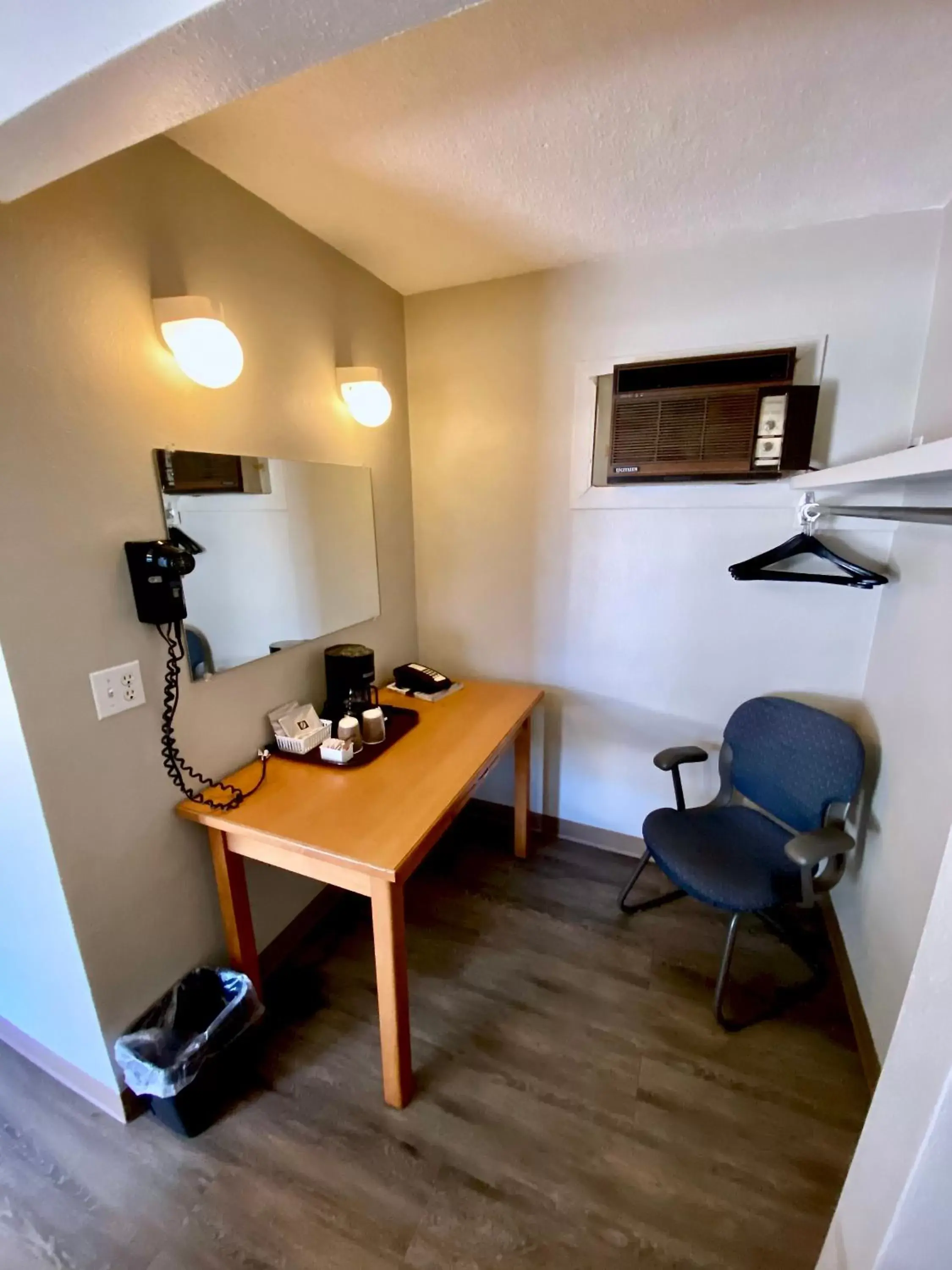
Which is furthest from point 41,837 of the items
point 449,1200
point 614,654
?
point 614,654

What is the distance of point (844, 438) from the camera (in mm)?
1677

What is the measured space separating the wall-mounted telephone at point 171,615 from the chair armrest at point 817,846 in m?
1.52

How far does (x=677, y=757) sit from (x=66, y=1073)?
2.07 meters

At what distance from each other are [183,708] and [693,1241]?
1.72 metres

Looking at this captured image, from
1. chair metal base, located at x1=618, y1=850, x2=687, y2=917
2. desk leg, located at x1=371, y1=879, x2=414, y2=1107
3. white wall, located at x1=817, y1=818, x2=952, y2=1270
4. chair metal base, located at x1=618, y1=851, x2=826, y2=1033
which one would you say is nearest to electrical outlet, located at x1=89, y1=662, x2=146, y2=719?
desk leg, located at x1=371, y1=879, x2=414, y2=1107

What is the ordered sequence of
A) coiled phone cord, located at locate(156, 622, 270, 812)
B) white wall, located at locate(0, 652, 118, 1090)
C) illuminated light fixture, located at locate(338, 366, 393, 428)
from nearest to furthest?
white wall, located at locate(0, 652, 118, 1090) < coiled phone cord, located at locate(156, 622, 270, 812) < illuminated light fixture, located at locate(338, 366, 393, 428)

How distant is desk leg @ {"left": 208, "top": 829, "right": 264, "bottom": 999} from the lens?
4.61 feet

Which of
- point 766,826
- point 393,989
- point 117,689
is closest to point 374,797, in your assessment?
point 393,989

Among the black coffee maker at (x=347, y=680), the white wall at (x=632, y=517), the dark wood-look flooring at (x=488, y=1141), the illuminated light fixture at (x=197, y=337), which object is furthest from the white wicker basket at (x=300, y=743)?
the illuminated light fixture at (x=197, y=337)

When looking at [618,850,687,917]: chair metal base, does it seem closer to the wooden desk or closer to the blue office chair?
the blue office chair

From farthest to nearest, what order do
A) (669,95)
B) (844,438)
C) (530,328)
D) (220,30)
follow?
1. (530,328)
2. (844,438)
3. (669,95)
4. (220,30)

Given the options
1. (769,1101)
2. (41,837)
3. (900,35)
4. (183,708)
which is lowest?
(769,1101)

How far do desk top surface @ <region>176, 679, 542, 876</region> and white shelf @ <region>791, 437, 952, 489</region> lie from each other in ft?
3.88

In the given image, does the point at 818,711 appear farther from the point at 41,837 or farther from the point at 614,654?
the point at 41,837
